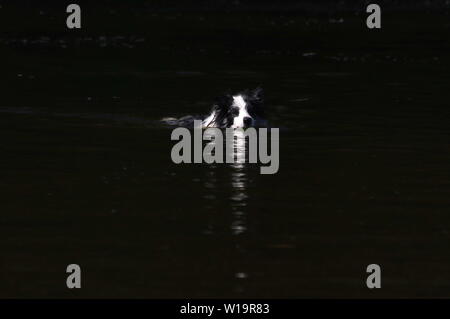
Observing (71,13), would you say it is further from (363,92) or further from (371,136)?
(371,136)

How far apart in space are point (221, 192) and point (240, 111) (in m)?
7.93

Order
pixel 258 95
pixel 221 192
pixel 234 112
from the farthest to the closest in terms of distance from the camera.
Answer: pixel 258 95, pixel 234 112, pixel 221 192

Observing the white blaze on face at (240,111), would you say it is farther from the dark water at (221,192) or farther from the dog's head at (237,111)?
the dark water at (221,192)

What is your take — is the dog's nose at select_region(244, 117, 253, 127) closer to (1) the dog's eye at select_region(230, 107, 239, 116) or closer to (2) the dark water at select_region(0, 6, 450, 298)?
(1) the dog's eye at select_region(230, 107, 239, 116)

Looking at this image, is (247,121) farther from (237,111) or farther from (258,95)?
(258,95)

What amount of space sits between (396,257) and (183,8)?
2089 inches

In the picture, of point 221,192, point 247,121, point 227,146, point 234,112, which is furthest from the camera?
point 234,112

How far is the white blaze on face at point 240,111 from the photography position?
83.4 feet

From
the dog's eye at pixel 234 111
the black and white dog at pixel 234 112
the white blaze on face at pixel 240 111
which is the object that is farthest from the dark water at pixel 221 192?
the dog's eye at pixel 234 111

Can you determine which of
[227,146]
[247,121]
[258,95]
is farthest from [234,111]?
[227,146]

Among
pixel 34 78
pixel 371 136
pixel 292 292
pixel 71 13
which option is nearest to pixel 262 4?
pixel 71 13

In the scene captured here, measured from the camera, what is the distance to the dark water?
43.3 feet

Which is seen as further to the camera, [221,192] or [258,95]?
[258,95]

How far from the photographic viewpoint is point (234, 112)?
84.1 ft
